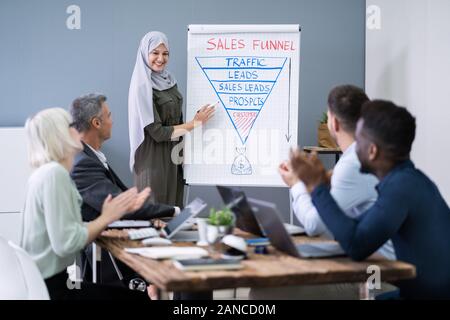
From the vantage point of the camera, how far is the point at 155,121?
437 cm

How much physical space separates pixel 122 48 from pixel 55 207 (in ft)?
10.3

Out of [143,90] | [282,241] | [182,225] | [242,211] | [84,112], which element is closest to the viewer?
[282,241]

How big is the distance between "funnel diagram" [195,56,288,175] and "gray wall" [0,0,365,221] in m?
0.65

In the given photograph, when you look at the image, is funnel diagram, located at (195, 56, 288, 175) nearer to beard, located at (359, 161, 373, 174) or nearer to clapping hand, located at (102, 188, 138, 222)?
clapping hand, located at (102, 188, 138, 222)

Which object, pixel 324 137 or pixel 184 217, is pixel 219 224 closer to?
pixel 184 217

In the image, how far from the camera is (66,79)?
512 cm

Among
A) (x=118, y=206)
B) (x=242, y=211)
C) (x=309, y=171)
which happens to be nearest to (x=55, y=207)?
(x=118, y=206)

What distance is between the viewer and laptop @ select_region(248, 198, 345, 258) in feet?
6.63

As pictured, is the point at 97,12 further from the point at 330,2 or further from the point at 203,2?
the point at 330,2

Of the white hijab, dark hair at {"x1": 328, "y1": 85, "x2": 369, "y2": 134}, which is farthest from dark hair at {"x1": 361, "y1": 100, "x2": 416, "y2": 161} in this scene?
the white hijab

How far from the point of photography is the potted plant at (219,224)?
2232 mm

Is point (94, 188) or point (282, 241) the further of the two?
point (94, 188)

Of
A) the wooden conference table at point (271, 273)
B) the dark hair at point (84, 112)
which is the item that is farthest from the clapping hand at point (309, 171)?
the dark hair at point (84, 112)

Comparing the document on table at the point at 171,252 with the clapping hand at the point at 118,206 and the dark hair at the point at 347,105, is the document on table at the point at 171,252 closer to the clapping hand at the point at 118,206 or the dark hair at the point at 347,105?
the clapping hand at the point at 118,206
